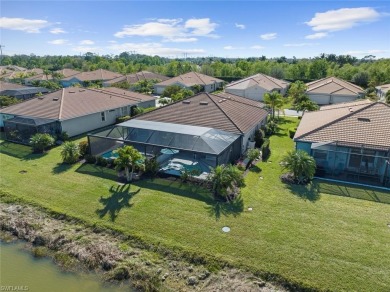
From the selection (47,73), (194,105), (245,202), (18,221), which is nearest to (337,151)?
(245,202)

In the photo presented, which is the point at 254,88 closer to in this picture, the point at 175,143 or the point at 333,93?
the point at 333,93

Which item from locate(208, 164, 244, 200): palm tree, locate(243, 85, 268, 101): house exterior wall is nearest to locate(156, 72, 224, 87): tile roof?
locate(243, 85, 268, 101): house exterior wall

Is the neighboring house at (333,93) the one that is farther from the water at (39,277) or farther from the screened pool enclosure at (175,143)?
the water at (39,277)

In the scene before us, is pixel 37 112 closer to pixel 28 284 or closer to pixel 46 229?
pixel 46 229

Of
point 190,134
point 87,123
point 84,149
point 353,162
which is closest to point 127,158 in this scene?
point 190,134

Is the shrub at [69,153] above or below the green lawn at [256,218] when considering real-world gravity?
above

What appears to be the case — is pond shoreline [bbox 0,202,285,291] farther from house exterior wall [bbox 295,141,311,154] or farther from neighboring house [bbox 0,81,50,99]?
neighboring house [bbox 0,81,50,99]

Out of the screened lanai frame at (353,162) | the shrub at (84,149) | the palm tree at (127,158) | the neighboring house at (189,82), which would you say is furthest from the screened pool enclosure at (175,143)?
the neighboring house at (189,82)
